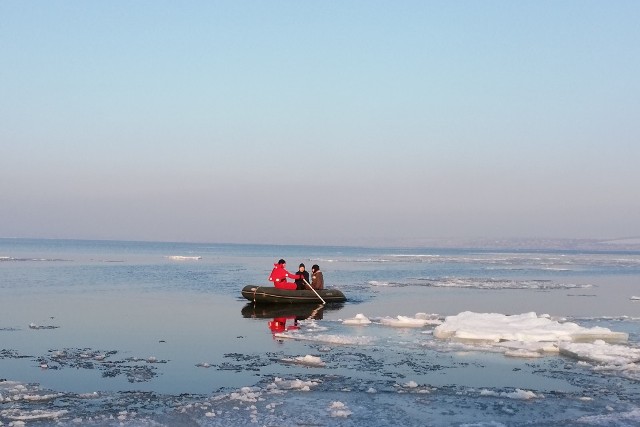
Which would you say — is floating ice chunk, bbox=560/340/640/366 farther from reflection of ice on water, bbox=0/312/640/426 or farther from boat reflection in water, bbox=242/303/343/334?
boat reflection in water, bbox=242/303/343/334

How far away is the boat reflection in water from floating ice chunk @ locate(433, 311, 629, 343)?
3798 mm

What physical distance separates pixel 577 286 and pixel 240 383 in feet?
82.1

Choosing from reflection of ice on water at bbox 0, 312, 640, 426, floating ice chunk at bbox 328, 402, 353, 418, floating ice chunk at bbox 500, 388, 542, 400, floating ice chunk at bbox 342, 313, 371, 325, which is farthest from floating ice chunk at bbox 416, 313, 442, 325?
floating ice chunk at bbox 328, 402, 353, 418

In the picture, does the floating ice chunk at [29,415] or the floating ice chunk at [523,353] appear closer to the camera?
the floating ice chunk at [29,415]

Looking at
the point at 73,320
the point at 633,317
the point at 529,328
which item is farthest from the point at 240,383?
the point at 633,317

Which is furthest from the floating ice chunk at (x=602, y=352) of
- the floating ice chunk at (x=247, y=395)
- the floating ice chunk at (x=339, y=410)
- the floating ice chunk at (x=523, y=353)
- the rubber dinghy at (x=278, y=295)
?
the rubber dinghy at (x=278, y=295)

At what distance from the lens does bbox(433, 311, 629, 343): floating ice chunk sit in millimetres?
14617

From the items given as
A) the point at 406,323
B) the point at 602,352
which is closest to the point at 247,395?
the point at 602,352

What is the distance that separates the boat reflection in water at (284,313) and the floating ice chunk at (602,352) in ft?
20.7

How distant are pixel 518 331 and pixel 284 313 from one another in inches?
298

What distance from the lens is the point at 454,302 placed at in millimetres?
24156

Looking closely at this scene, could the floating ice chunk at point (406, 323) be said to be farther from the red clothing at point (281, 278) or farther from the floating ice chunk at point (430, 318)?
the red clothing at point (281, 278)

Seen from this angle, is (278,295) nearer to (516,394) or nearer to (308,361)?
(308,361)

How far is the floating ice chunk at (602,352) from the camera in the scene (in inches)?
487
